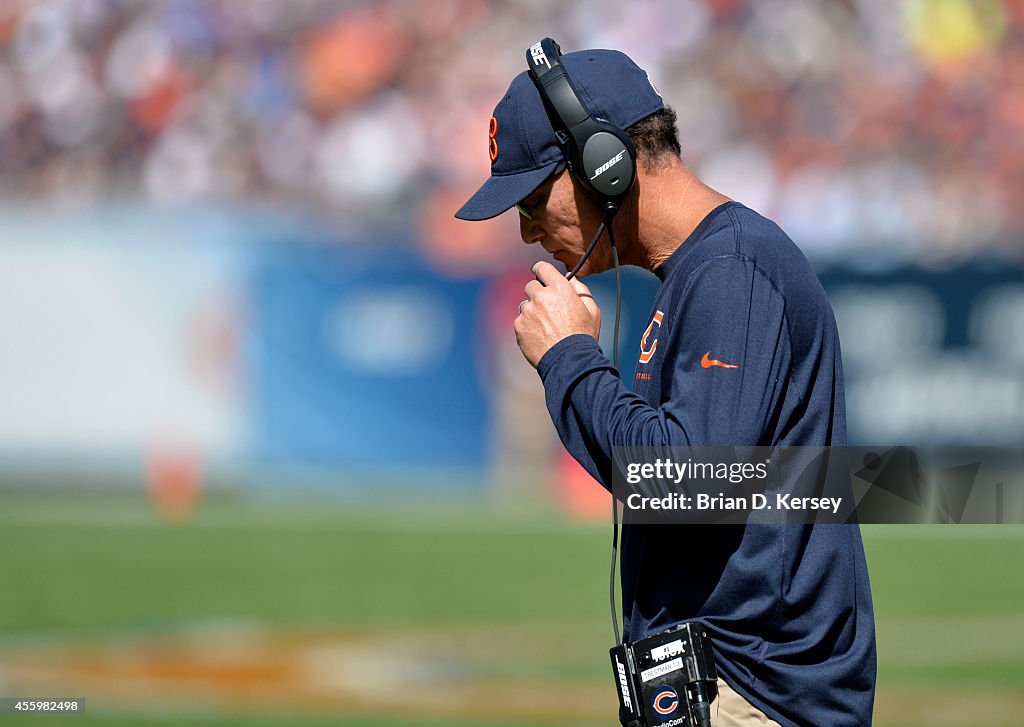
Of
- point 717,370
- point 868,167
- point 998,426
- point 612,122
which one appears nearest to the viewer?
point 717,370

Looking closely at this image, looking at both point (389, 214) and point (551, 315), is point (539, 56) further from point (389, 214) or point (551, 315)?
point (389, 214)

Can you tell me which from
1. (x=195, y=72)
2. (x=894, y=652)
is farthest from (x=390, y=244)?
(x=894, y=652)

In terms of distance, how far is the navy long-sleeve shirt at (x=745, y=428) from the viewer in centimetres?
204

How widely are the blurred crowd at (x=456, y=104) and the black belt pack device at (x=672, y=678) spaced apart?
10990 millimetres

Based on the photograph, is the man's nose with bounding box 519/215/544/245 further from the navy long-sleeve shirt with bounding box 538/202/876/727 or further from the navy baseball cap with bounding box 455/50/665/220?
the navy long-sleeve shirt with bounding box 538/202/876/727

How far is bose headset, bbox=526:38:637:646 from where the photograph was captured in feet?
7.45

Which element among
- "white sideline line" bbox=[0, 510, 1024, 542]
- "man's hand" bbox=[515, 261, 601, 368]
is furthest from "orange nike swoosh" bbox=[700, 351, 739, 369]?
"white sideline line" bbox=[0, 510, 1024, 542]

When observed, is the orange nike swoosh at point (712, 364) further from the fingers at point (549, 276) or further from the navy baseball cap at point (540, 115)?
the navy baseball cap at point (540, 115)

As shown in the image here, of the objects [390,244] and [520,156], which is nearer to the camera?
[520,156]

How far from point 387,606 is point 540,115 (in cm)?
662

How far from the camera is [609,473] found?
211cm

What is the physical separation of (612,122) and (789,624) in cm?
91

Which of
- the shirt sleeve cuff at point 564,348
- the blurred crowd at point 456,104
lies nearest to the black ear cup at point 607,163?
the shirt sleeve cuff at point 564,348

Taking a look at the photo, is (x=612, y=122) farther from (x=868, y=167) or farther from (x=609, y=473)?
(x=868, y=167)
